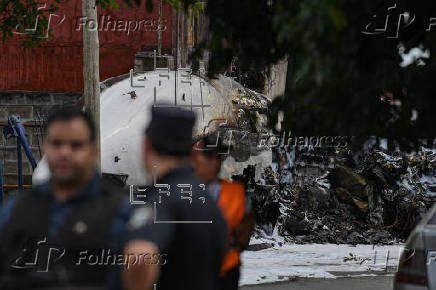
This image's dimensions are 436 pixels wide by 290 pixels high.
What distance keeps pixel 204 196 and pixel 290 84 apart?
9.97 m

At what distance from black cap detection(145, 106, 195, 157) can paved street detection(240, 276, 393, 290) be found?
6.25 meters

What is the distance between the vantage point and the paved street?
897 centimetres

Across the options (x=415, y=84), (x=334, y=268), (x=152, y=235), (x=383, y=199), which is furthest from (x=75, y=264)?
(x=383, y=199)

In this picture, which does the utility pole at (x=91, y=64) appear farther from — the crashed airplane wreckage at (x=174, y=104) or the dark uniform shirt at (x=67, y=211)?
the dark uniform shirt at (x=67, y=211)

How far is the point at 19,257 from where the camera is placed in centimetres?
274

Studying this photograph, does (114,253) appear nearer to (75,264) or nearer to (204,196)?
(75,264)

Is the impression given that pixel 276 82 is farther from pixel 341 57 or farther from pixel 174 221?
pixel 174 221

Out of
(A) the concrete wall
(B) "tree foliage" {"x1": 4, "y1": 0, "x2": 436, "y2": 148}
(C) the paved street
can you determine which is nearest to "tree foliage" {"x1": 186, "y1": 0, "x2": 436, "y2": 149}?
(B) "tree foliage" {"x1": 4, "y1": 0, "x2": 436, "y2": 148}

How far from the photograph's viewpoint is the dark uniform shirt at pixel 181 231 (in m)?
2.49

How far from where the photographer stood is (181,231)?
2602 millimetres

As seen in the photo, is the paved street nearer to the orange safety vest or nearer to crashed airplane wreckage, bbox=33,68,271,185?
crashed airplane wreckage, bbox=33,68,271,185

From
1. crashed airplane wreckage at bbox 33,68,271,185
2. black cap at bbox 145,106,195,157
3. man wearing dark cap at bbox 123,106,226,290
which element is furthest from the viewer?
crashed airplane wreckage at bbox 33,68,271,185

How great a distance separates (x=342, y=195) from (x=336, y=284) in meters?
4.38

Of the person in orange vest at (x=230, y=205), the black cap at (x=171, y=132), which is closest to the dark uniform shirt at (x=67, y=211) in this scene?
the black cap at (x=171, y=132)
